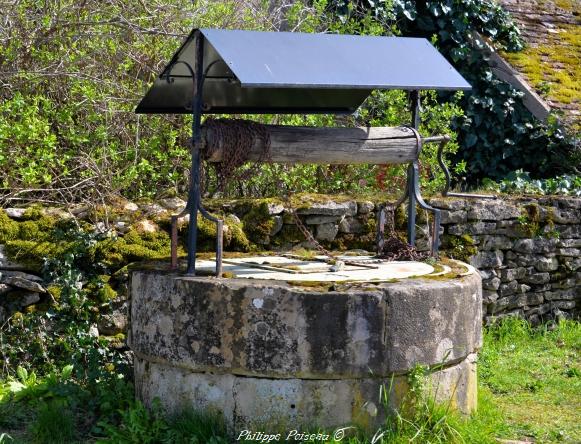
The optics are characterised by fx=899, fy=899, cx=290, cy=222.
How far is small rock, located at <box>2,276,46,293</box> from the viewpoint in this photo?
18.2ft

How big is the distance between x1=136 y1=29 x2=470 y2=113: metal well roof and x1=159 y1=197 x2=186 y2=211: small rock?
39.0 inches

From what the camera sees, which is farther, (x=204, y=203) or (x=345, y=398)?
(x=204, y=203)

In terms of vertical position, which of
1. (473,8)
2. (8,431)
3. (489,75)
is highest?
(473,8)

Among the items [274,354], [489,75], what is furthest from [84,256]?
[489,75]

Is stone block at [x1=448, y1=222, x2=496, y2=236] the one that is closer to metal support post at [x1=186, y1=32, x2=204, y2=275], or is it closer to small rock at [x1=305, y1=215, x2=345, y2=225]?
small rock at [x1=305, y1=215, x2=345, y2=225]

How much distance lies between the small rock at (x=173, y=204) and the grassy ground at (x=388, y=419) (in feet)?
4.94

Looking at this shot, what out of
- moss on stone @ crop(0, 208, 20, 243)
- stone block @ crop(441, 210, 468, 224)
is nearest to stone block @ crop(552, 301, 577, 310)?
stone block @ crop(441, 210, 468, 224)

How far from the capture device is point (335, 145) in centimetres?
509

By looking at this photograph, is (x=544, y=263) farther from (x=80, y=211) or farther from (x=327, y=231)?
(x=80, y=211)

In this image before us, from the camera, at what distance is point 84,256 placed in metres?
5.80

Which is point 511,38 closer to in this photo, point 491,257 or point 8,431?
point 491,257

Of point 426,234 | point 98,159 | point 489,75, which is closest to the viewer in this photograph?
point 98,159

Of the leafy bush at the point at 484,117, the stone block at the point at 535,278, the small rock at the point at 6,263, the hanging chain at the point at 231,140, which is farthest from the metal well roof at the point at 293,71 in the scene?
the leafy bush at the point at 484,117

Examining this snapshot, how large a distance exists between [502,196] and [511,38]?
3572 mm
